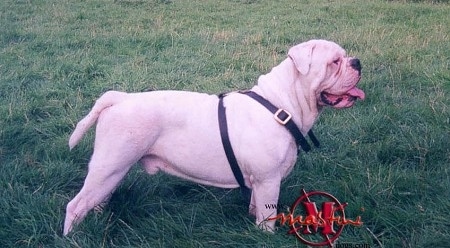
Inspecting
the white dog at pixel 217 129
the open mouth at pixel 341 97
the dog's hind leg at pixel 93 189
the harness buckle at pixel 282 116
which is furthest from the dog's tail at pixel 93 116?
the open mouth at pixel 341 97

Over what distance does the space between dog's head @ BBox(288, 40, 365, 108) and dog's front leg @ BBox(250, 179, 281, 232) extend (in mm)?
744

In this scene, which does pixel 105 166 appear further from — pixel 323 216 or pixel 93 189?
pixel 323 216

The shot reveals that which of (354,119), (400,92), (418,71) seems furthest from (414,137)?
(418,71)

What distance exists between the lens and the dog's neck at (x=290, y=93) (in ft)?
13.0

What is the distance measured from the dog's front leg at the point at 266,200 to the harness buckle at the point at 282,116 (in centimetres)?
43

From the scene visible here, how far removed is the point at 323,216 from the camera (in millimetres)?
3723

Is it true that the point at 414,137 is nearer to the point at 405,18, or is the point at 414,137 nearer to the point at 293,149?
the point at 293,149

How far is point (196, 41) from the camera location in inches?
380

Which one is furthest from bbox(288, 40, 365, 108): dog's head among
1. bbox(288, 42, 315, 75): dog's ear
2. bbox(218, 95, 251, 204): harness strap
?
bbox(218, 95, 251, 204): harness strap

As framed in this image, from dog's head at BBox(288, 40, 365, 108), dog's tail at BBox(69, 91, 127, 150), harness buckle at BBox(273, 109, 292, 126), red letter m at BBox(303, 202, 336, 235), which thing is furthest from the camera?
dog's tail at BBox(69, 91, 127, 150)

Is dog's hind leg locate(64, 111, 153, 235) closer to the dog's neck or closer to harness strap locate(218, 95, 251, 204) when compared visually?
harness strap locate(218, 95, 251, 204)

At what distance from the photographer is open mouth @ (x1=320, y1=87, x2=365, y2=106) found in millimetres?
4055

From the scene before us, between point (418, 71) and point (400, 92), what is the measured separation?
3.45ft

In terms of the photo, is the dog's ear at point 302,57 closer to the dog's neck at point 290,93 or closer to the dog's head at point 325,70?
the dog's head at point 325,70
